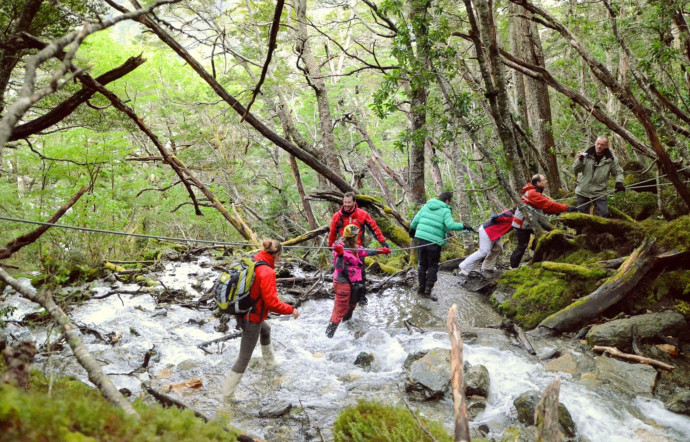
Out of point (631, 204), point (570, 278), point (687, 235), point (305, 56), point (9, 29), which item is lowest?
point (570, 278)

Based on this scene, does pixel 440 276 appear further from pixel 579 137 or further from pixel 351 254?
pixel 579 137

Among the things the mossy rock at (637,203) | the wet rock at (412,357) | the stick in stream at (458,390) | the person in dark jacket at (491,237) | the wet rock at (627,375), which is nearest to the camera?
the stick in stream at (458,390)

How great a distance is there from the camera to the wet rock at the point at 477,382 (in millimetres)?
4699

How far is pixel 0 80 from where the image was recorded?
4.67m

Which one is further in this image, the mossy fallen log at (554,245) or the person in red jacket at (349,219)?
the mossy fallen log at (554,245)

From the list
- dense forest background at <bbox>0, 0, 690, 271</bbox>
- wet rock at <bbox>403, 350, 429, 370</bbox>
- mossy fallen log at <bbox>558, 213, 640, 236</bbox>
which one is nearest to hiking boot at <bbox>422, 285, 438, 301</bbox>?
dense forest background at <bbox>0, 0, 690, 271</bbox>

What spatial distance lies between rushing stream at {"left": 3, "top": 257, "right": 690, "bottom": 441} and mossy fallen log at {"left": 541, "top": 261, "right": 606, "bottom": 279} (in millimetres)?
1320

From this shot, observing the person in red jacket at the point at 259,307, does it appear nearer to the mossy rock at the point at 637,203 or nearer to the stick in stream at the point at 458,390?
the stick in stream at the point at 458,390

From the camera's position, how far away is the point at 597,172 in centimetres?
814

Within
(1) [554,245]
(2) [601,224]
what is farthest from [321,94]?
(2) [601,224]

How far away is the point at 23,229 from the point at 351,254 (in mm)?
8279

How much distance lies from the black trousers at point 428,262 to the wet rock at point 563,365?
3042mm

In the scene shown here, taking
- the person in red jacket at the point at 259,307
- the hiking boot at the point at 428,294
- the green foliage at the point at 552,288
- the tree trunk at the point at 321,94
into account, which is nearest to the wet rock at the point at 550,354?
the green foliage at the point at 552,288

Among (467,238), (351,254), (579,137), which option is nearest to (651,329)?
(351,254)
